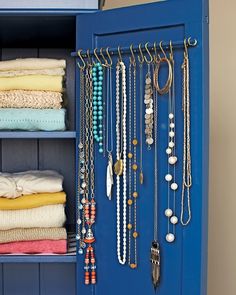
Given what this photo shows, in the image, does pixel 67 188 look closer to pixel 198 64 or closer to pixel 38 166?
pixel 38 166

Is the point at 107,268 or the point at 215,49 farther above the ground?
the point at 215,49

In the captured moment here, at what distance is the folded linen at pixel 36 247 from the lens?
1280mm

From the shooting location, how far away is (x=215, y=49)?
5.57ft

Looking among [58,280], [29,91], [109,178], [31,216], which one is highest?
[29,91]

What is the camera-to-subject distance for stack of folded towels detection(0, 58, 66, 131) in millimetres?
1269

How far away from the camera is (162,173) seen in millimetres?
1130

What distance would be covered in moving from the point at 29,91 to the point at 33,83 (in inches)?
0.9

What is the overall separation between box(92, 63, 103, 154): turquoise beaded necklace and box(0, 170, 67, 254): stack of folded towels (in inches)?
8.6

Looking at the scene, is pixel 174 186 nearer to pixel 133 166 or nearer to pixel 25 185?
Answer: pixel 133 166

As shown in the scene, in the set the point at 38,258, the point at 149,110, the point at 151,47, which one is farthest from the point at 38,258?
the point at 151,47

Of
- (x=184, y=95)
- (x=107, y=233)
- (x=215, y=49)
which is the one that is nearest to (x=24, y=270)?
(x=107, y=233)

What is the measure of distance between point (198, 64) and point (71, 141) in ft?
2.15

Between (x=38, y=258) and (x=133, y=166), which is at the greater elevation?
(x=133, y=166)

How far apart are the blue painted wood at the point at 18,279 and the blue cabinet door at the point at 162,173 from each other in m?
0.47
